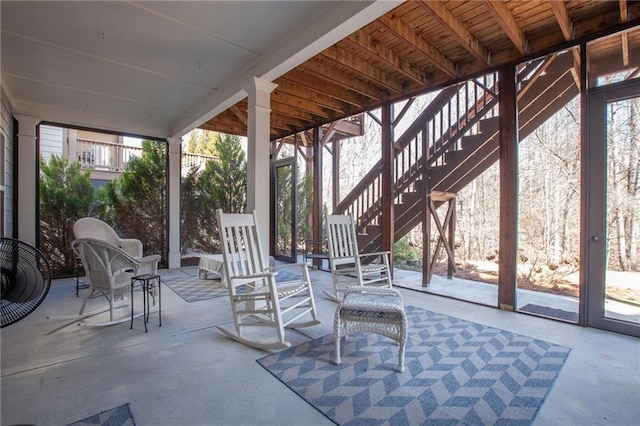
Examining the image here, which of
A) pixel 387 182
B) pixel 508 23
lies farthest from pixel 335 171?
pixel 508 23

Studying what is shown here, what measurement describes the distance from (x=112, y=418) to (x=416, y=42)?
3.94 metres

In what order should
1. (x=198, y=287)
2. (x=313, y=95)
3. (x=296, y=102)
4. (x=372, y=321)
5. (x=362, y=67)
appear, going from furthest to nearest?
(x=296, y=102) → (x=313, y=95) → (x=198, y=287) → (x=362, y=67) → (x=372, y=321)

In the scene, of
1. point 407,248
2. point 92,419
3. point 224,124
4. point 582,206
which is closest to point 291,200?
point 224,124

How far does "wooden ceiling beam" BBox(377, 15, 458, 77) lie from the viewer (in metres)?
2.97

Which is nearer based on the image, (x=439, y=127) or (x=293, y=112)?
(x=439, y=127)

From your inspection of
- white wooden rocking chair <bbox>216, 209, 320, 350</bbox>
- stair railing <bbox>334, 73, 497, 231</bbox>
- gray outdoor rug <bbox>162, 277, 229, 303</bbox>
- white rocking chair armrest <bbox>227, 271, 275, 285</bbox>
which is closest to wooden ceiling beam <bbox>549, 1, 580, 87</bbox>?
stair railing <bbox>334, 73, 497, 231</bbox>

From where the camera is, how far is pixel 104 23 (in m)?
2.78

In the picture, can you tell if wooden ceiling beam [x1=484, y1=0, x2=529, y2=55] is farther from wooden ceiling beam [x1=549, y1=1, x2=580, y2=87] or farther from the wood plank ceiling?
wooden ceiling beam [x1=549, y1=1, x2=580, y2=87]

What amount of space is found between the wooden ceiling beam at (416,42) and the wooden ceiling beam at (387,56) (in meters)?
0.35

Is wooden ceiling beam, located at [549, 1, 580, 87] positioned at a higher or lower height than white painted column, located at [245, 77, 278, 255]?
higher

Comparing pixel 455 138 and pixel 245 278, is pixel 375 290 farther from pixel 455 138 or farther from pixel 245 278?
pixel 455 138

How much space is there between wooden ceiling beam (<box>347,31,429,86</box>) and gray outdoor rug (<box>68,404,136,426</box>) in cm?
350

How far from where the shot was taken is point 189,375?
2100mm

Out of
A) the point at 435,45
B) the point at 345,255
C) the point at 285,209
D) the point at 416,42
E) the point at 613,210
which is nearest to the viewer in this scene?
the point at 613,210
